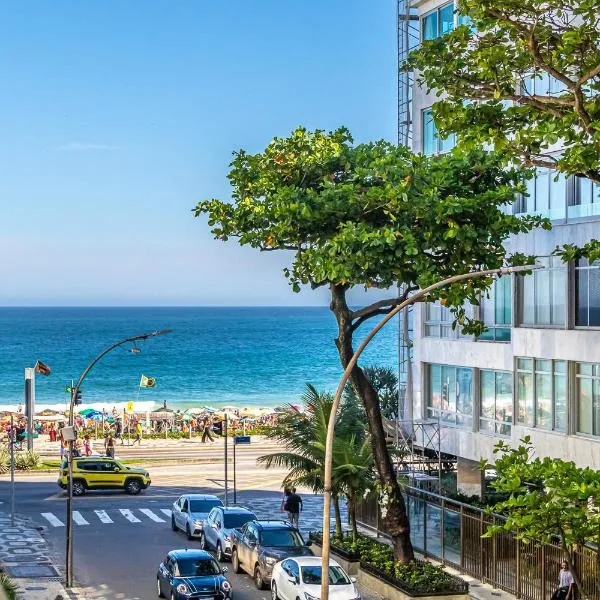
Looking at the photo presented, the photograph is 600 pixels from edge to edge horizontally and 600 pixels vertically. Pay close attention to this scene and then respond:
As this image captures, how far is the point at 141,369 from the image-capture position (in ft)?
596

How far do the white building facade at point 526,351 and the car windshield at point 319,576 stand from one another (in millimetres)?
8375

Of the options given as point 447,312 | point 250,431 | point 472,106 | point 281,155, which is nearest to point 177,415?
point 250,431

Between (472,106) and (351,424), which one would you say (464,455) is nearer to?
(351,424)

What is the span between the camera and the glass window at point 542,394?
34938 mm

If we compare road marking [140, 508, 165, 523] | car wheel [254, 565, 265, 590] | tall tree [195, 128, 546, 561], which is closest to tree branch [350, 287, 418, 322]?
tall tree [195, 128, 546, 561]

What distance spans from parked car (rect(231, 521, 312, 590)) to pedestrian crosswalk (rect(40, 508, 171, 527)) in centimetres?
1106

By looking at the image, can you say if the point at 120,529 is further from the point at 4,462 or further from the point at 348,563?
the point at 4,462

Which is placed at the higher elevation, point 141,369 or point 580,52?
point 580,52

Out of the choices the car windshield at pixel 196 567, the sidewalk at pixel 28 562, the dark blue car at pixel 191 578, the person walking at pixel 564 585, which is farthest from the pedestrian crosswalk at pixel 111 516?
the person walking at pixel 564 585

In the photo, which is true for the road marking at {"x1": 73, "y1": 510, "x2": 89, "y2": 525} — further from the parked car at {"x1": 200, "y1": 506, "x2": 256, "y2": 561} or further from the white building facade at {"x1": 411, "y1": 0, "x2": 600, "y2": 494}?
the white building facade at {"x1": 411, "y1": 0, "x2": 600, "y2": 494}

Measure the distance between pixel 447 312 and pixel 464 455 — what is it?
5.16 m

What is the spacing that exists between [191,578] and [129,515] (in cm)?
1803

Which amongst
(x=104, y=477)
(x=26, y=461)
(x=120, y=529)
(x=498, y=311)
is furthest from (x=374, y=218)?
(x=26, y=461)

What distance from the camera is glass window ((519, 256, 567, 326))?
116ft
